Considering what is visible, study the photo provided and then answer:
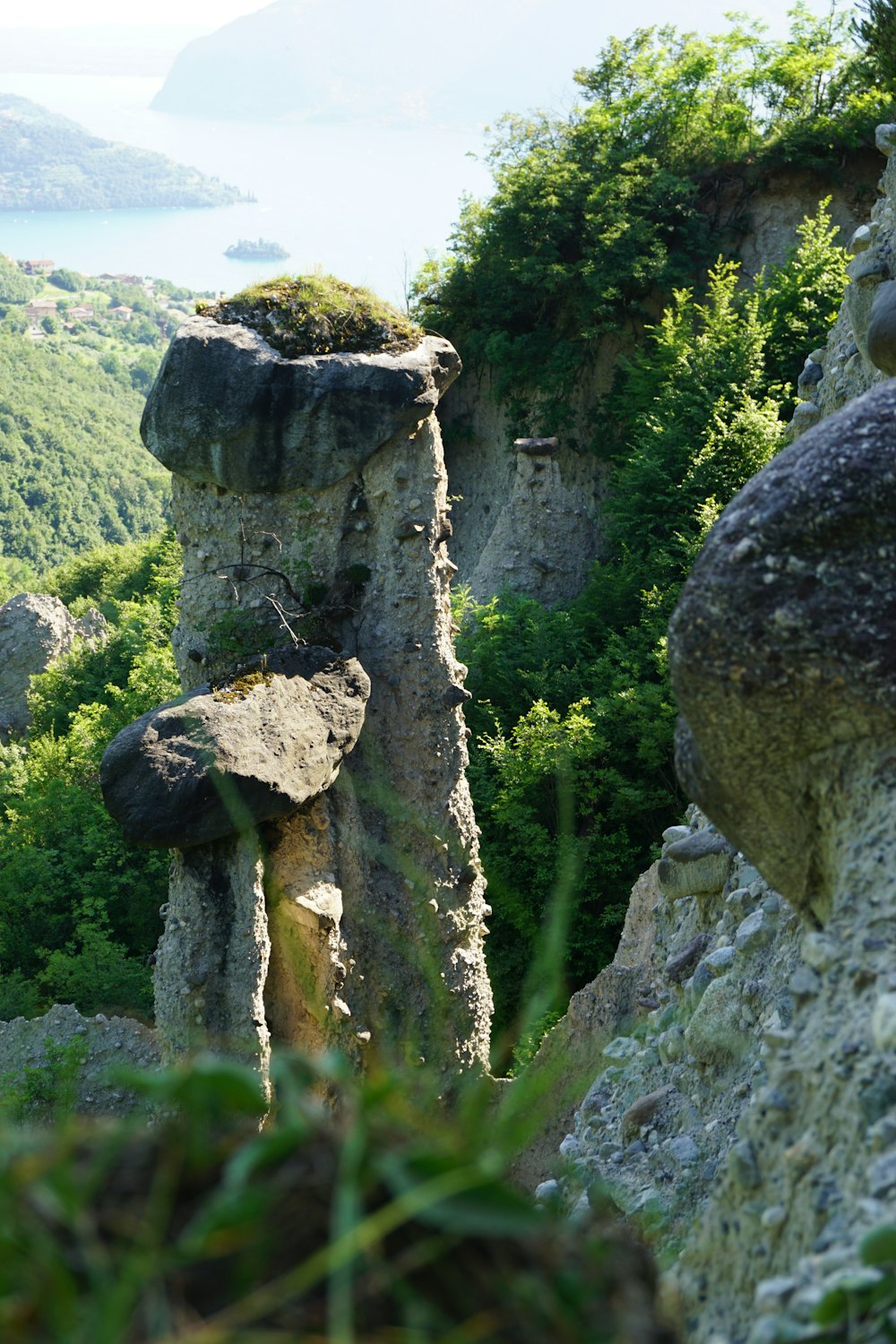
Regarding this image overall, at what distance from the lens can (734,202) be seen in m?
17.3

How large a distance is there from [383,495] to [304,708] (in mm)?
1279

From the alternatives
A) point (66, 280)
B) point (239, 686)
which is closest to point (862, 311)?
point (239, 686)

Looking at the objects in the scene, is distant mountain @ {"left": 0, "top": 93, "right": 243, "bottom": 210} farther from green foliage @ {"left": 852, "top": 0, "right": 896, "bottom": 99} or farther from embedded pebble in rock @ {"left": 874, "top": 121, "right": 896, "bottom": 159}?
embedded pebble in rock @ {"left": 874, "top": 121, "right": 896, "bottom": 159}

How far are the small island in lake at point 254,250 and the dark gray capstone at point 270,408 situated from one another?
73.5 meters

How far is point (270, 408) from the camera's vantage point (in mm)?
5801

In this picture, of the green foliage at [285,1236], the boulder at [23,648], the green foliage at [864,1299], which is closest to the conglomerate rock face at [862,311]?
the green foliage at [864,1299]

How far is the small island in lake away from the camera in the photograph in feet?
250

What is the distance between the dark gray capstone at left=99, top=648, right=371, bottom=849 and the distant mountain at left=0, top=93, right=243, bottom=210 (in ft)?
369

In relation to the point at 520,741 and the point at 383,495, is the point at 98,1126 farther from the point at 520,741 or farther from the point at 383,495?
the point at 520,741

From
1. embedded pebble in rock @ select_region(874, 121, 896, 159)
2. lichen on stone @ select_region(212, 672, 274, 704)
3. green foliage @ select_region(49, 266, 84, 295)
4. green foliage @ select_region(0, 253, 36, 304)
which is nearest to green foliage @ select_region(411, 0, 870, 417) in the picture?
embedded pebble in rock @ select_region(874, 121, 896, 159)

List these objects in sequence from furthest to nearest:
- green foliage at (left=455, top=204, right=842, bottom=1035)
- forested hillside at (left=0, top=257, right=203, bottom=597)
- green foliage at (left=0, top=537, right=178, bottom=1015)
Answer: forested hillside at (left=0, top=257, right=203, bottom=597)
green foliage at (left=455, top=204, right=842, bottom=1035)
green foliage at (left=0, top=537, right=178, bottom=1015)

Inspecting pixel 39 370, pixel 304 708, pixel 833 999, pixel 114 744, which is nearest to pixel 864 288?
pixel 304 708

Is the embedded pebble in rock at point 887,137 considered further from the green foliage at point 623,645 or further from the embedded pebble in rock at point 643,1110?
the embedded pebble in rock at point 643,1110

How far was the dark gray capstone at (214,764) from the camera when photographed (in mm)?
4941
